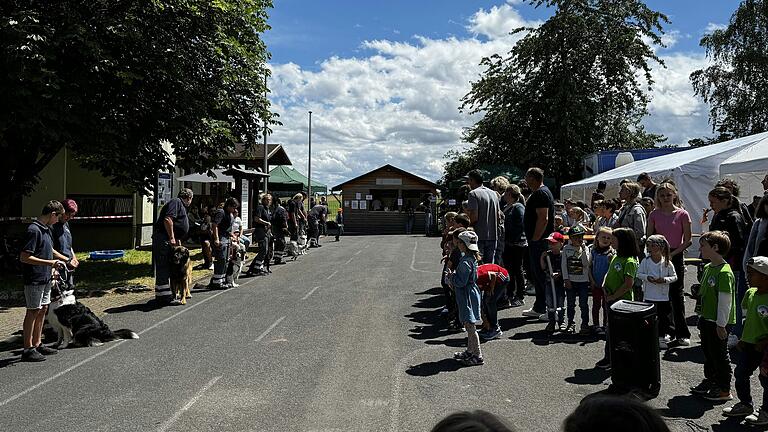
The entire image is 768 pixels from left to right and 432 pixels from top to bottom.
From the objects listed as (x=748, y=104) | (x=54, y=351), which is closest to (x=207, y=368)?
(x=54, y=351)

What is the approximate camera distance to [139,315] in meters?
10.2

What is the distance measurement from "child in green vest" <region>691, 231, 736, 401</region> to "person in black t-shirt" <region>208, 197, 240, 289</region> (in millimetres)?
9896

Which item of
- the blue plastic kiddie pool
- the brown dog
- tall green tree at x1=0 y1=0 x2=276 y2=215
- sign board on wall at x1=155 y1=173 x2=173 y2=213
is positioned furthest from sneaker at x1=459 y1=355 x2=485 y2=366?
the blue plastic kiddie pool

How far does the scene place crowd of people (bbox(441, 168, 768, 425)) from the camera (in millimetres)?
5133

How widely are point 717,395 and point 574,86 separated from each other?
3186cm

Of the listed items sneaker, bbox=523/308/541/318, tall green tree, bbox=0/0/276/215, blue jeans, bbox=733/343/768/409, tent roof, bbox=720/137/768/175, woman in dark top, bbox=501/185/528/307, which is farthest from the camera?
tent roof, bbox=720/137/768/175

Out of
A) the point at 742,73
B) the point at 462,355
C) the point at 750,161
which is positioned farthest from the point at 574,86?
the point at 462,355

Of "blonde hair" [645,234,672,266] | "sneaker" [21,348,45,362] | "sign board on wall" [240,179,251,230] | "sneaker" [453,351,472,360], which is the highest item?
"sign board on wall" [240,179,251,230]

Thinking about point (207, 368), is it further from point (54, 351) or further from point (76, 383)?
point (54, 351)

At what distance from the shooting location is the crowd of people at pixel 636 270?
513 cm

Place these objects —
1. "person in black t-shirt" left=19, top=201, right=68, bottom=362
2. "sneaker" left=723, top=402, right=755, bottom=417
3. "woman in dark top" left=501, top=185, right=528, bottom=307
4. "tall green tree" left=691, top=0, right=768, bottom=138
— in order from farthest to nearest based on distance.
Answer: "tall green tree" left=691, top=0, right=768, bottom=138 < "woman in dark top" left=501, top=185, right=528, bottom=307 < "person in black t-shirt" left=19, top=201, right=68, bottom=362 < "sneaker" left=723, top=402, right=755, bottom=417

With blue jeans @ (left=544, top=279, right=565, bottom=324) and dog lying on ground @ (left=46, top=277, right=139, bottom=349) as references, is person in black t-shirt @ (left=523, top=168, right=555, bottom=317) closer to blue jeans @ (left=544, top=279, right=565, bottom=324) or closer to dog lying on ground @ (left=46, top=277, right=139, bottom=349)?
blue jeans @ (left=544, top=279, right=565, bottom=324)

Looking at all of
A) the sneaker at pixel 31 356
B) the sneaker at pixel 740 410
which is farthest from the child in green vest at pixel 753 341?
the sneaker at pixel 31 356

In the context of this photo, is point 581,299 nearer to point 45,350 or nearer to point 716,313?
point 716,313
